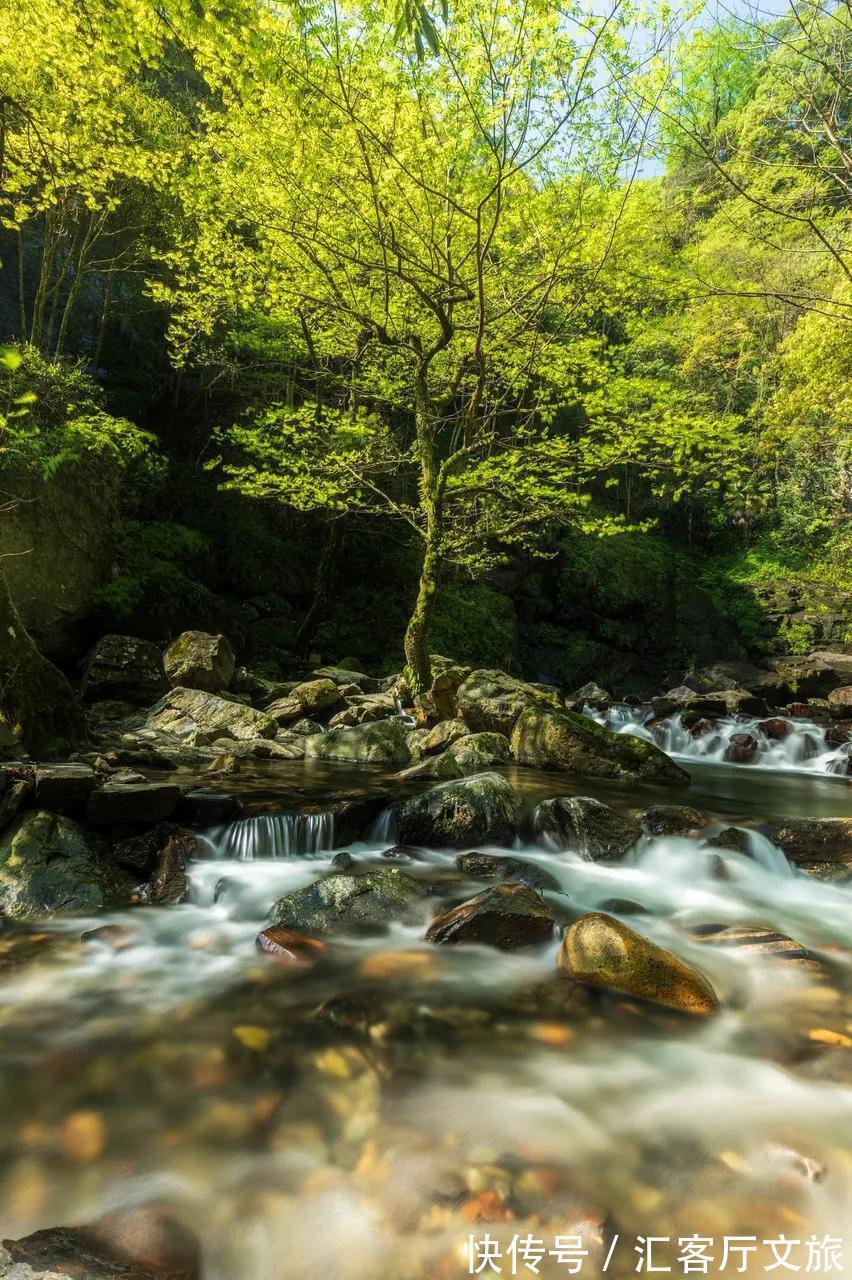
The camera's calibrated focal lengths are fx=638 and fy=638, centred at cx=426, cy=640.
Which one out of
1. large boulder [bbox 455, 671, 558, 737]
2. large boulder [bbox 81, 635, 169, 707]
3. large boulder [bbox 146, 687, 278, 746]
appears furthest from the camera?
large boulder [bbox 81, 635, 169, 707]

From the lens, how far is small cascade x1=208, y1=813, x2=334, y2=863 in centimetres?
538

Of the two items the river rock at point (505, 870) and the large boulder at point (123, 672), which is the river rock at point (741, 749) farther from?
the large boulder at point (123, 672)

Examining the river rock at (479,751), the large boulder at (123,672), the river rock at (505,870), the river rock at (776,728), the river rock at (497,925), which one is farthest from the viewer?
the river rock at (776,728)

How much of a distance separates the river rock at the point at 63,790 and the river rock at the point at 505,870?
2.98 meters

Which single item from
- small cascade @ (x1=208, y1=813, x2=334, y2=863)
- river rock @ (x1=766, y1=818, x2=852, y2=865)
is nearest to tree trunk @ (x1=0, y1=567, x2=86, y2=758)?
small cascade @ (x1=208, y1=813, x2=334, y2=863)

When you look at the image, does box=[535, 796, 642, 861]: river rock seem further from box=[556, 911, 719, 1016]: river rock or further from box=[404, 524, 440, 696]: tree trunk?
box=[404, 524, 440, 696]: tree trunk

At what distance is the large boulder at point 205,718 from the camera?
9.79 metres

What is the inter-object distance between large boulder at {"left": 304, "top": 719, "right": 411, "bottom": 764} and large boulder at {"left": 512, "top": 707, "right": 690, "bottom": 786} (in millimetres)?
1738

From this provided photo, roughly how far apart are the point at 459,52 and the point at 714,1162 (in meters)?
8.12

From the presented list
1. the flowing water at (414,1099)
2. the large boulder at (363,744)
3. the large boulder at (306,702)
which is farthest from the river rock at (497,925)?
the large boulder at (306,702)

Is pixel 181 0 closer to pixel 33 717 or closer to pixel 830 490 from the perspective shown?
pixel 33 717

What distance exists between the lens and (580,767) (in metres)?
8.80

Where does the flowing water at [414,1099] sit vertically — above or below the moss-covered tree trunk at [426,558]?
below

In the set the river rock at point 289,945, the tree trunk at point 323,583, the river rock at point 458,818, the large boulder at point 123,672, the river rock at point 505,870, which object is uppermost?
the tree trunk at point 323,583
